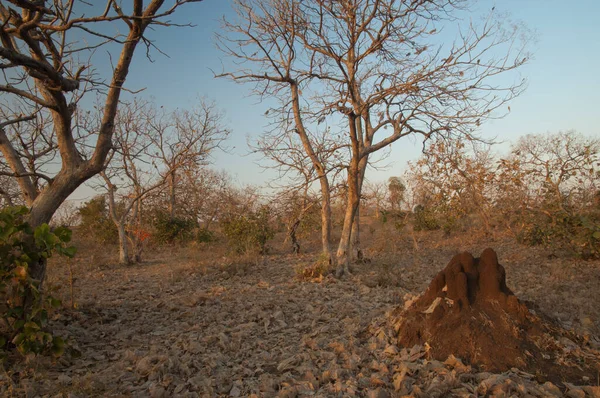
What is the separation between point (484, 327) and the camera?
11.6 feet

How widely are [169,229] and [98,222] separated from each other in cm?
381

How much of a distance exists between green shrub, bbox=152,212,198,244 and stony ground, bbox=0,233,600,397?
8067 mm

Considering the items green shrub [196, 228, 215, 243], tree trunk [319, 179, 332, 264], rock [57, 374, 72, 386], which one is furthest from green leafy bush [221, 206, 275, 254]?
rock [57, 374, 72, 386]

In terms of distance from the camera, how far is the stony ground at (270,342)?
295cm

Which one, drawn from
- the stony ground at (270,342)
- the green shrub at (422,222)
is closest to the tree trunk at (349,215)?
the stony ground at (270,342)

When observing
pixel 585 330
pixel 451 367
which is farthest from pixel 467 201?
pixel 451 367

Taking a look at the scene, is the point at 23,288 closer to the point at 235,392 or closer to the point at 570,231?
the point at 235,392

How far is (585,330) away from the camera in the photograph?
3.93 meters

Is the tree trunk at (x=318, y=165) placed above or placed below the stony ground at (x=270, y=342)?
above

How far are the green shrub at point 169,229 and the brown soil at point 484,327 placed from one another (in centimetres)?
1385

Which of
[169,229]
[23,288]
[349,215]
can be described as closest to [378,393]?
[23,288]

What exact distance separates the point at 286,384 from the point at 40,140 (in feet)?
21.6

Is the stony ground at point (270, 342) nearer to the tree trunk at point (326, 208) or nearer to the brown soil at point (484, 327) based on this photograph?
the brown soil at point (484, 327)

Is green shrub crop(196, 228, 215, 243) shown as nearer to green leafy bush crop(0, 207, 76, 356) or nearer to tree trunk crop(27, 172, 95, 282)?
tree trunk crop(27, 172, 95, 282)
